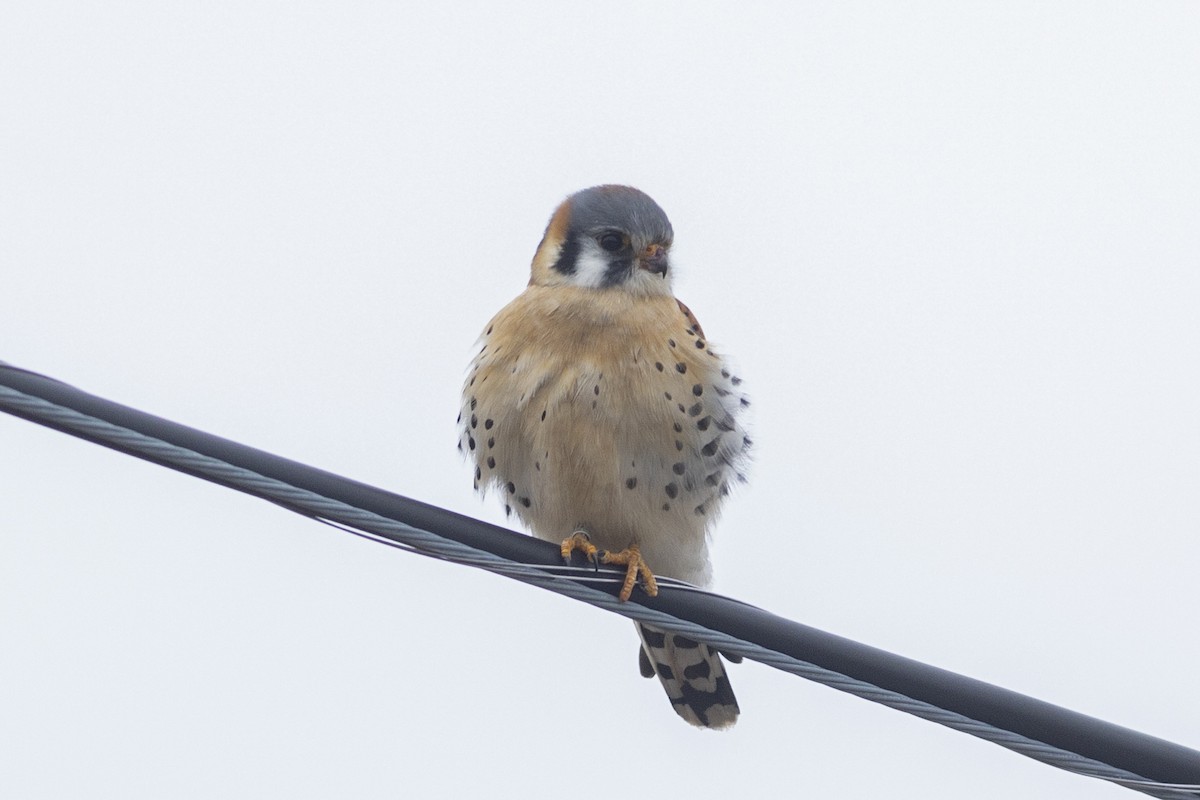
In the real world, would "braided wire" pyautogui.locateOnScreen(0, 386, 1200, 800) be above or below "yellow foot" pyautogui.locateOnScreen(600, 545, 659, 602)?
below

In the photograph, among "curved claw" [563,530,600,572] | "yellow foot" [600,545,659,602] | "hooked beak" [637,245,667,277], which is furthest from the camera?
"hooked beak" [637,245,667,277]

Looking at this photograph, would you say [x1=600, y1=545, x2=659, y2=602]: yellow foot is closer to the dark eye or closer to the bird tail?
the bird tail

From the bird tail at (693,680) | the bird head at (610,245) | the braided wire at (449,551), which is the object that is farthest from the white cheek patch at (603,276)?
the braided wire at (449,551)

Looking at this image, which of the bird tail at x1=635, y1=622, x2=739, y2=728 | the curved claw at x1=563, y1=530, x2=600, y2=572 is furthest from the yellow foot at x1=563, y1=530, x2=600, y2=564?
the bird tail at x1=635, y1=622, x2=739, y2=728

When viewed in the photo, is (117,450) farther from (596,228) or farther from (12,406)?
(596,228)

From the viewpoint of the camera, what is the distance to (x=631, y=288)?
551 cm

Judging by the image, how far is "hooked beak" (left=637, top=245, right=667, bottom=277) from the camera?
5625 millimetres

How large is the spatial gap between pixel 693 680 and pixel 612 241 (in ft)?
5.63

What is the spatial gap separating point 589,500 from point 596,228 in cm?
122

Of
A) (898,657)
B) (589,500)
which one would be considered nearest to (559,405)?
(589,500)

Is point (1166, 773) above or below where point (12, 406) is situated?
below

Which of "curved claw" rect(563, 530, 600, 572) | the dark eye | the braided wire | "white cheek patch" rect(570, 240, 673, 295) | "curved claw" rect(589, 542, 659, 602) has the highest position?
the dark eye

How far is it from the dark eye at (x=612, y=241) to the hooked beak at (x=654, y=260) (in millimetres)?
97

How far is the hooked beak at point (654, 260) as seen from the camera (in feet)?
18.5
